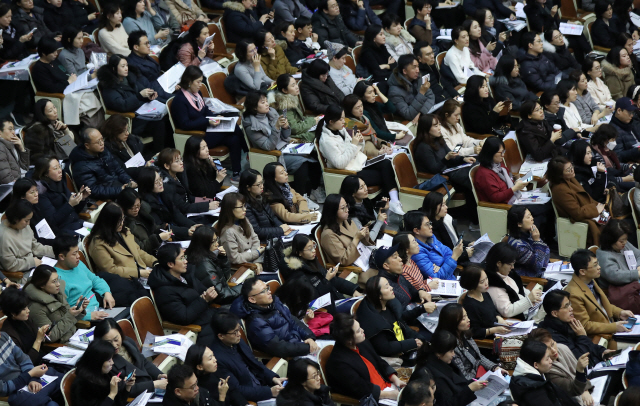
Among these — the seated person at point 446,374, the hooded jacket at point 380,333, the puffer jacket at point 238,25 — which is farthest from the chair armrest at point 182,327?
the puffer jacket at point 238,25

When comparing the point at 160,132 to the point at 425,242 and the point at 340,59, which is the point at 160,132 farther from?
the point at 425,242

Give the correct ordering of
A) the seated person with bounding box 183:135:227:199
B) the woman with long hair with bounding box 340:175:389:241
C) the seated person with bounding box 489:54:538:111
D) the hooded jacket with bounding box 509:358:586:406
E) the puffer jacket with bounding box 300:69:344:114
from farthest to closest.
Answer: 1. the seated person with bounding box 489:54:538:111
2. the puffer jacket with bounding box 300:69:344:114
3. the seated person with bounding box 183:135:227:199
4. the woman with long hair with bounding box 340:175:389:241
5. the hooded jacket with bounding box 509:358:586:406

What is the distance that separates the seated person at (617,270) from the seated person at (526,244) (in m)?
0.40

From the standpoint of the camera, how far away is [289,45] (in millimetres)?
9273

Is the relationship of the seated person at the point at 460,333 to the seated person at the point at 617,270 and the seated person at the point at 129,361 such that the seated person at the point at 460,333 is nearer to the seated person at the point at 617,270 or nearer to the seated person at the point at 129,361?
the seated person at the point at 617,270

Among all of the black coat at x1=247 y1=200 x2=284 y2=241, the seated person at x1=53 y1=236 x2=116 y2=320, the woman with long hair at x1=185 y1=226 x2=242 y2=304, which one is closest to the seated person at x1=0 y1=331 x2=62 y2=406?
the seated person at x1=53 y1=236 x2=116 y2=320

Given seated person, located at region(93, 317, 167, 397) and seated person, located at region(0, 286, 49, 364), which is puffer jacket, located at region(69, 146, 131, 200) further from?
A: seated person, located at region(93, 317, 167, 397)

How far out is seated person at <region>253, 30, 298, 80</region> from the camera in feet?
28.8

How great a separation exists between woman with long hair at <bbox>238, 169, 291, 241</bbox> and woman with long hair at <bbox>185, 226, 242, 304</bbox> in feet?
1.97

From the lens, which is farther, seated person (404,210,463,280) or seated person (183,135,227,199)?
seated person (183,135,227,199)

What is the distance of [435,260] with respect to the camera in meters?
6.64

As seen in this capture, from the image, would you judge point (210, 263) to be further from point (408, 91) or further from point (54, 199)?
point (408, 91)

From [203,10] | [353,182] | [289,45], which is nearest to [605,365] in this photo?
[353,182]

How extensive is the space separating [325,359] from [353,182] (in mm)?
2014
